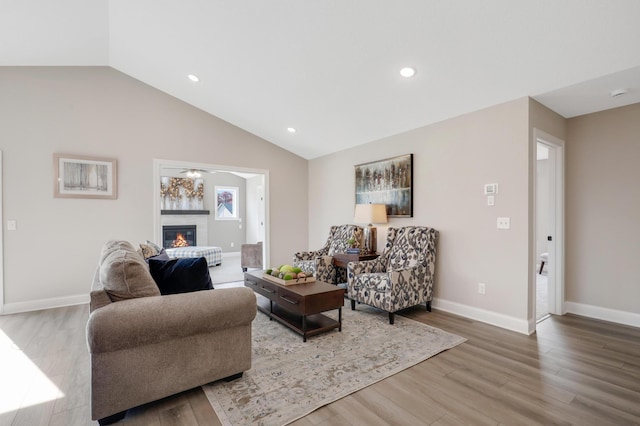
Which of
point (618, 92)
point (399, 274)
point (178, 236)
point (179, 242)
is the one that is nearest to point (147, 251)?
point (399, 274)

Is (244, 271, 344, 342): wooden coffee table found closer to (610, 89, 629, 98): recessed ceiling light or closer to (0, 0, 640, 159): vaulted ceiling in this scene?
(0, 0, 640, 159): vaulted ceiling

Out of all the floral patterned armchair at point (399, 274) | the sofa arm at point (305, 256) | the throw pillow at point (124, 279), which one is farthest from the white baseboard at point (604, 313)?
the throw pillow at point (124, 279)

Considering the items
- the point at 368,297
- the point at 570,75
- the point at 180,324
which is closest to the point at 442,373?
the point at 368,297

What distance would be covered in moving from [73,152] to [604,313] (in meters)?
6.94

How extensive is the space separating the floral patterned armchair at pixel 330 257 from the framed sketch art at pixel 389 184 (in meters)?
0.57

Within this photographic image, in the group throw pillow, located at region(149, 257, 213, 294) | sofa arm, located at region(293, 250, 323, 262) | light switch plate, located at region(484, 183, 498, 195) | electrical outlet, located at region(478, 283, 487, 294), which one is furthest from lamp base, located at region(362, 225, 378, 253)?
throw pillow, located at region(149, 257, 213, 294)

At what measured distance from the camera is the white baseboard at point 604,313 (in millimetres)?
3219

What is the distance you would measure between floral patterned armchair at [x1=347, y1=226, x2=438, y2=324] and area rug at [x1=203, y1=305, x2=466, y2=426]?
253 mm

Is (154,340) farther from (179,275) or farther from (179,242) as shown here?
(179,242)

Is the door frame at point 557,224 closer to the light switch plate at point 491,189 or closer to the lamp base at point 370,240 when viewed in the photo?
the light switch plate at point 491,189

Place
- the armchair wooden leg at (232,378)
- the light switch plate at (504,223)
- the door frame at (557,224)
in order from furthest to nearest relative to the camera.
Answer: the door frame at (557,224), the light switch plate at (504,223), the armchair wooden leg at (232,378)

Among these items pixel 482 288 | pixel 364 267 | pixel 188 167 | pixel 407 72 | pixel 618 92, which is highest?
pixel 407 72

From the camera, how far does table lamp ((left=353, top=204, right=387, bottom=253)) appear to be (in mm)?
4320

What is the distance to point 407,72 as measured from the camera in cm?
308
